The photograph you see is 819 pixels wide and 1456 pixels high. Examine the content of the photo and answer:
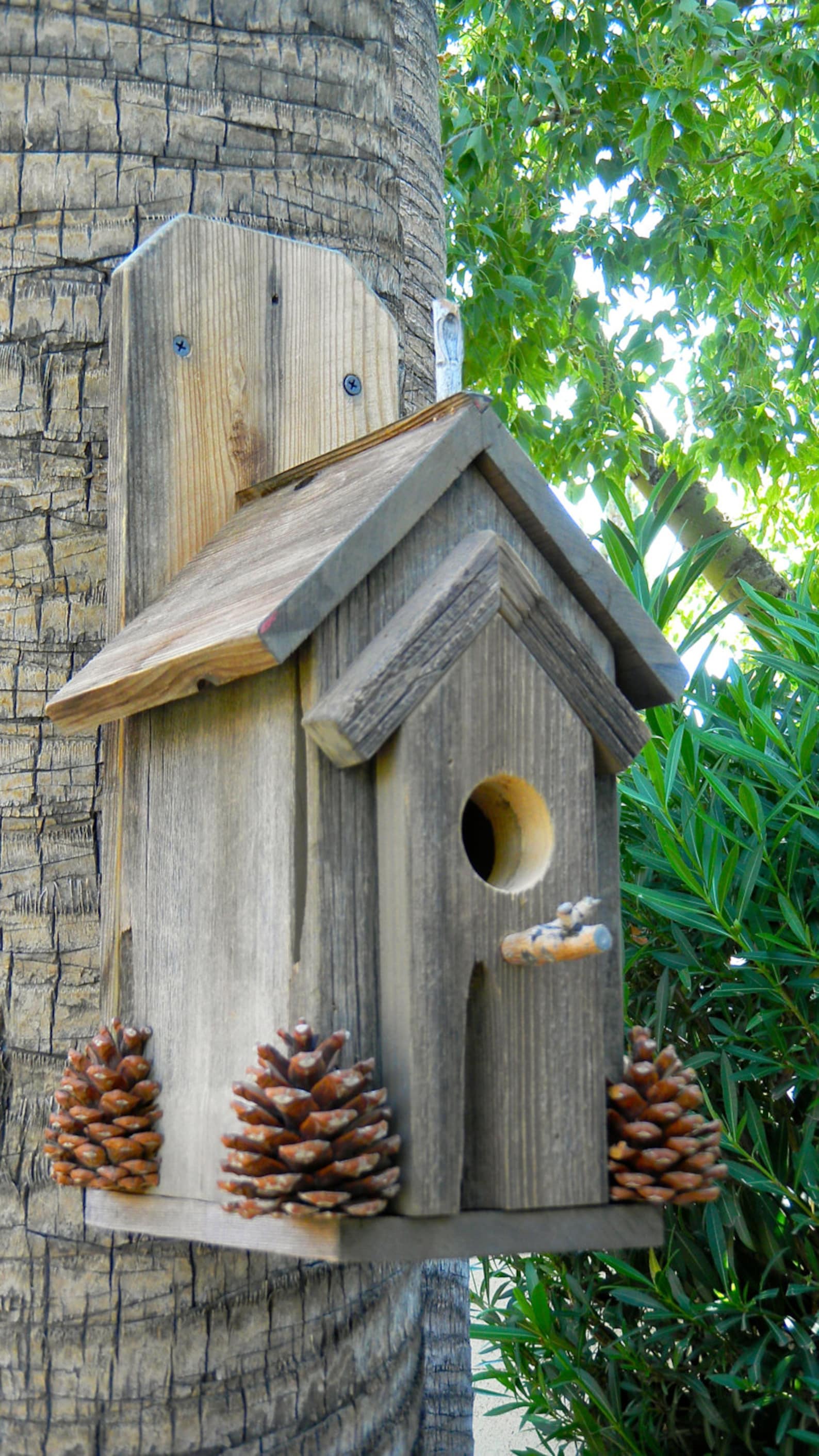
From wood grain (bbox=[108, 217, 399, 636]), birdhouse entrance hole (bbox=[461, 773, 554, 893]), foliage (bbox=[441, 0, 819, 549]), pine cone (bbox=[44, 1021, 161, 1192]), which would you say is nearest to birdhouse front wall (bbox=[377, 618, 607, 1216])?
birdhouse entrance hole (bbox=[461, 773, 554, 893])

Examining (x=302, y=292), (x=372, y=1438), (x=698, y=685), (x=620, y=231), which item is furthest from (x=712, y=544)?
(x=620, y=231)

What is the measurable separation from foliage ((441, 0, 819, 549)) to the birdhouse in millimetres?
2847

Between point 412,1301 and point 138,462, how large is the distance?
43.3 inches

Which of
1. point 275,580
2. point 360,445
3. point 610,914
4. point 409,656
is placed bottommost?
point 610,914

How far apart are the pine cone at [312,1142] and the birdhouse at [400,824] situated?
0.03 meters

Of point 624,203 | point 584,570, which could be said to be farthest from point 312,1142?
point 624,203

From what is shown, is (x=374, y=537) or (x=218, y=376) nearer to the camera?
(x=374, y=537)

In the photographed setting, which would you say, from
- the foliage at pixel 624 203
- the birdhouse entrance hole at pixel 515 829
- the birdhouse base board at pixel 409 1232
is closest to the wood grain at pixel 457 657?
the birdhouse entrance hole at pixel 515 829

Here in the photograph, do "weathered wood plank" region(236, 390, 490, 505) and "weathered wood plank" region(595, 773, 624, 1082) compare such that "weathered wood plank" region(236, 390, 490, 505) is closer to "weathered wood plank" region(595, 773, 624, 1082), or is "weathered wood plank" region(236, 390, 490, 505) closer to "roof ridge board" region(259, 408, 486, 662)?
"roof ridge board" region(259, 408, 486, 662)

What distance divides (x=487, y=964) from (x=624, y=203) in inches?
155

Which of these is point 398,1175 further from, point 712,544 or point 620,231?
point 620,231

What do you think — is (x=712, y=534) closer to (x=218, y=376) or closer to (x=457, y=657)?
(x=218, y=376)

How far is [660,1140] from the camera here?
1182mm

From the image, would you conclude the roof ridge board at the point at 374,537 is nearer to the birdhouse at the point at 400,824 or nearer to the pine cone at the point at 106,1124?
the birdhouse at the point at 400,824
